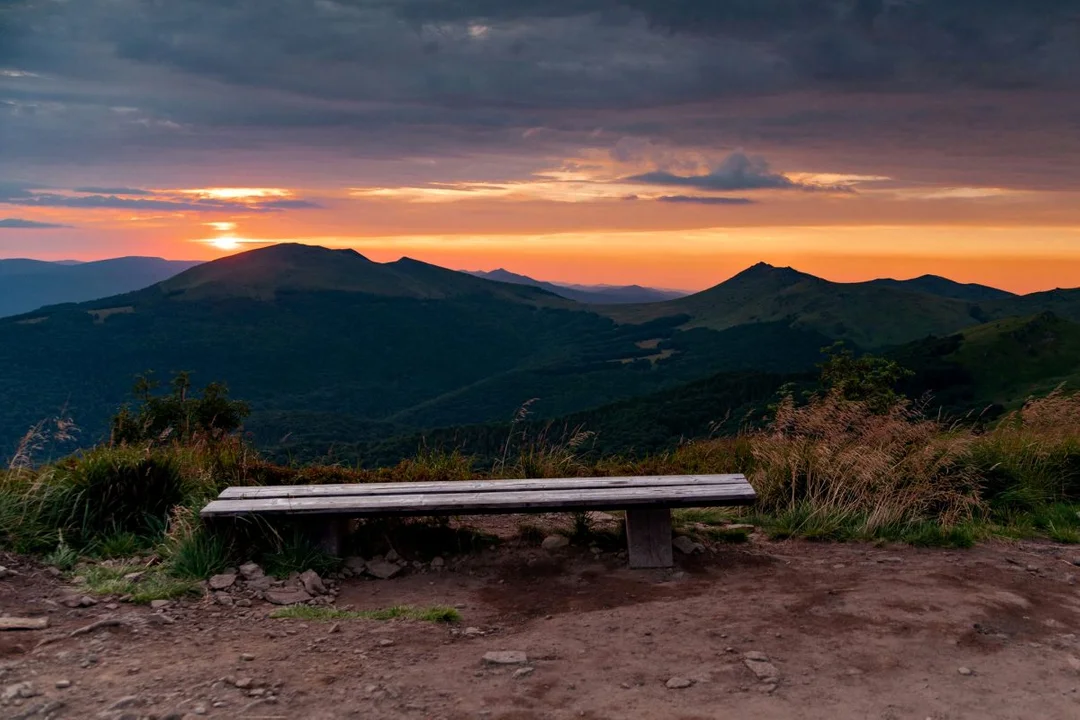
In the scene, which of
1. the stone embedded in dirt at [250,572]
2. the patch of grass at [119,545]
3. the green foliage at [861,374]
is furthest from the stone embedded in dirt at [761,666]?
the green foliage at [861,374]

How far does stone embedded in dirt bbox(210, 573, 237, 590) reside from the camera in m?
5.24

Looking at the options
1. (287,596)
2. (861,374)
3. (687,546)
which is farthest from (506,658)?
(861,374)

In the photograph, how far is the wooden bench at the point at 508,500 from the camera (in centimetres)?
548

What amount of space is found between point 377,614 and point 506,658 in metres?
1.01

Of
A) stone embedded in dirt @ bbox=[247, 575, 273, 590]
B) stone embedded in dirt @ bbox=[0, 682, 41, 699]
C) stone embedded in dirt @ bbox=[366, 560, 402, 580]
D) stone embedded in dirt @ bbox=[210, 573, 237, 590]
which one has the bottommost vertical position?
stone embedded in dirt @ bbox=[366, 560, 402, 580]

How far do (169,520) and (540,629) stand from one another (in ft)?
10.1

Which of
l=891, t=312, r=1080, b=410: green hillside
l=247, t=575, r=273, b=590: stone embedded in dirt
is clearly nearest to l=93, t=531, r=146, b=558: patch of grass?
l=247, t=575, r=273, b=590: stone embedded in dirt

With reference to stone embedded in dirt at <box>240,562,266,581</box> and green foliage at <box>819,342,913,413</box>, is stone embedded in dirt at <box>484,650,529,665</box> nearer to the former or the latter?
stone embedded in dirt at <box>240,562,266,581</box>

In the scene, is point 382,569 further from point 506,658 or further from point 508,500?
point 506,658

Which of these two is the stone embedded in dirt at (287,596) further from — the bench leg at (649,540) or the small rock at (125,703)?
the bench leg at (649,540)

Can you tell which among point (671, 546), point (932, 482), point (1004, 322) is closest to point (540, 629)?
point (671, 546)

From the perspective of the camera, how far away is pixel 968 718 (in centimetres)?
356

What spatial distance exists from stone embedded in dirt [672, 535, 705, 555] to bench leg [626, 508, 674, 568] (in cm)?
28

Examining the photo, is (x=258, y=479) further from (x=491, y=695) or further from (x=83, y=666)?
(x=491, y=695)
